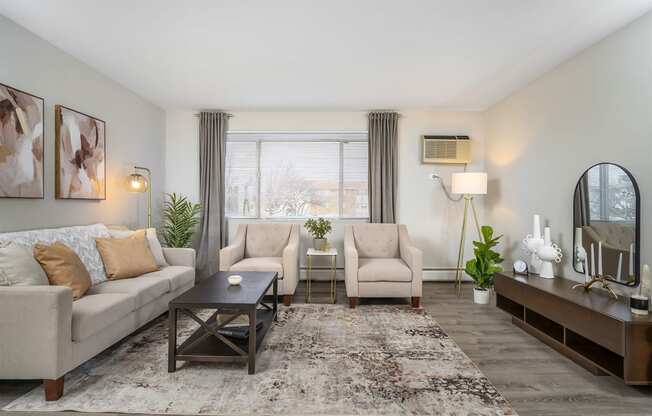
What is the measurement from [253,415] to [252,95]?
352cm

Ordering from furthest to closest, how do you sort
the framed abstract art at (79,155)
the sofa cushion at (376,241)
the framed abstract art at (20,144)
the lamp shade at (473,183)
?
the sofa cushion at (376,241), the lamp shade at (473,183), the framed abstract art at (79,155), the framed abstract art at (20,144)

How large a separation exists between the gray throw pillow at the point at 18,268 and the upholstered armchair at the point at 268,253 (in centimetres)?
168

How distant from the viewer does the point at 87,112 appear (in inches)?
127

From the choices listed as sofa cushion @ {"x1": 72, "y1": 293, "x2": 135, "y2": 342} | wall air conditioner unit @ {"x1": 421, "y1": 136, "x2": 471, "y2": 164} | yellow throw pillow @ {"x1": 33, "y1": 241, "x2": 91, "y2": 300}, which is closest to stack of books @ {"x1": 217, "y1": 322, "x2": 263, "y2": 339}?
sofa cushion @ {"x1": 72, "y1": 293, "x2": 135, "y2": 342}

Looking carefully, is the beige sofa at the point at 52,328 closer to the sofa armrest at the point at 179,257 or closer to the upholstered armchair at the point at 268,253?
the sofa armrest at the point at 179,257

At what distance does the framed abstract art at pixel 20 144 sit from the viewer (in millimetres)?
2348

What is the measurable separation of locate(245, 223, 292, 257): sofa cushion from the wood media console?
8.37 feet

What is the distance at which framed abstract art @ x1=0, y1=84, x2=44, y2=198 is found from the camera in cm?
235

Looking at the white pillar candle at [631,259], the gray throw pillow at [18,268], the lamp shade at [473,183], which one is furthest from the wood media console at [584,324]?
the gray throw pillow at [18,268]

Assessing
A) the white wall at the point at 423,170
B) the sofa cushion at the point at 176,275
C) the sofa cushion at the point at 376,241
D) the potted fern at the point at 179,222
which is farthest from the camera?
the white wall at the point at 423,170

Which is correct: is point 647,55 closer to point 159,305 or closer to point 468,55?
point 468,55

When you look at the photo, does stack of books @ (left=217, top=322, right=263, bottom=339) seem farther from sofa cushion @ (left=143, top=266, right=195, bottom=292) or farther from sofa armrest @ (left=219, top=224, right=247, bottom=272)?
sofa armrest @ (left=219, top=224, right=247, bottom=272)

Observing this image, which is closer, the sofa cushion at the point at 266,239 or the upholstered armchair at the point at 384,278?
the upholstered armchair at the point at 384,278

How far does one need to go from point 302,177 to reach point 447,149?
2183mm
